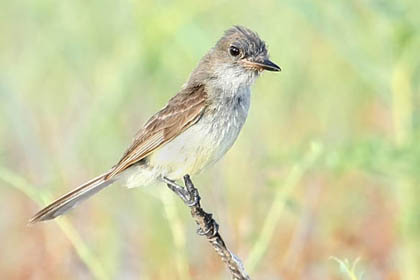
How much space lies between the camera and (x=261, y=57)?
17.6 ft

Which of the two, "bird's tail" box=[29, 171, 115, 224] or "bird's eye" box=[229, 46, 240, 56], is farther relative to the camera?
"bird's eye" box=[229, 46, 240, 56]

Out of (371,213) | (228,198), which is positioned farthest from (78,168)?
(371,213)

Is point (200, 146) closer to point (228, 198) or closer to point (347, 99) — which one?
point (228, 198)

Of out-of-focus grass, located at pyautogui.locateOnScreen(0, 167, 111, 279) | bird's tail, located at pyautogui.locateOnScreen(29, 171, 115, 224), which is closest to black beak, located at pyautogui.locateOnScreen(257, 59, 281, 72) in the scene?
bird's tail, located at pyautogui.locateOnScreen(29, 171, 115, 224)

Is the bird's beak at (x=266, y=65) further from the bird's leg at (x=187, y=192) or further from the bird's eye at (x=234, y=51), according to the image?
the bird's leg at (x=187, y=192)

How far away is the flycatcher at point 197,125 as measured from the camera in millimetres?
5113

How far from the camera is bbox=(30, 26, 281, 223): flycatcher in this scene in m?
5.11

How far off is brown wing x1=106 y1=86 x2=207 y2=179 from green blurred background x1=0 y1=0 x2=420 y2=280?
350 millimetres

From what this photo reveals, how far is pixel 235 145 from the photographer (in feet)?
24.3

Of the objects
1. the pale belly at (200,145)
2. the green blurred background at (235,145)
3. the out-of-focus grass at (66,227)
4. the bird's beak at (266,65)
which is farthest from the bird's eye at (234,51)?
the out-of-focus grass at (66,227)

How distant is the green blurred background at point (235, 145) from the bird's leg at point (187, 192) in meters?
0.47

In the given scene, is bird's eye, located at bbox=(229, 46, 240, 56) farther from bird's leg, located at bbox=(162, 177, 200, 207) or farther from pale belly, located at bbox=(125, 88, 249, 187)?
bird's leg, located at bbox=(162, 177, 200, 207)

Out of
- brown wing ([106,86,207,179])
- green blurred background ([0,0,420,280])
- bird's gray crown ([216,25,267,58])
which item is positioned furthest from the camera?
green blurred background ([0,0,420,280])

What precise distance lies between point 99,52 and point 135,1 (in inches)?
21.3
